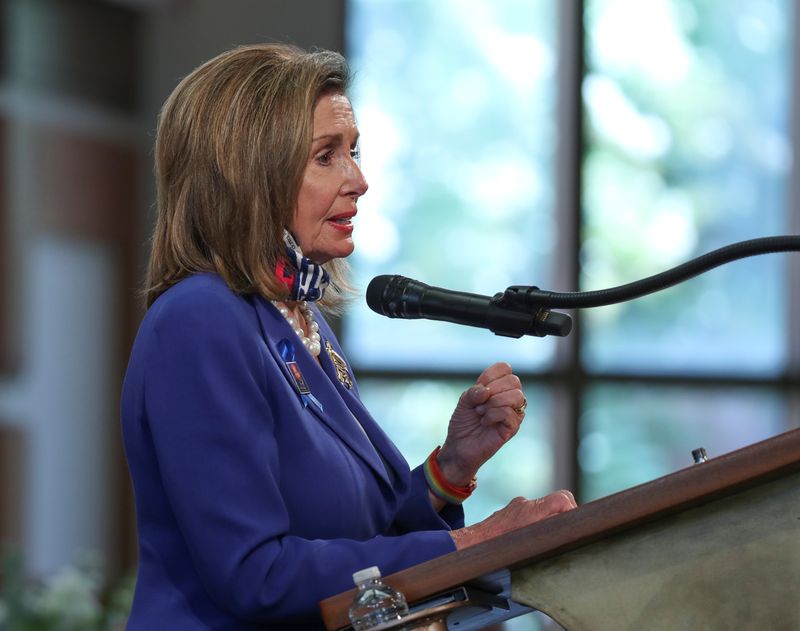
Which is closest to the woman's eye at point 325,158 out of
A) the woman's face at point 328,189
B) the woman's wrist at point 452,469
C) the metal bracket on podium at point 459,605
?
the woman's face at point 328,189

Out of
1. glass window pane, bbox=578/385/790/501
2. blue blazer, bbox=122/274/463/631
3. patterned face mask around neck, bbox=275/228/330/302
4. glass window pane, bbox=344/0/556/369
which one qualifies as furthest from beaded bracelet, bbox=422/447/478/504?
glass window pane, bbox=344/0/556/369

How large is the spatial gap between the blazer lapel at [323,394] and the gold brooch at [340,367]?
117 millimetres

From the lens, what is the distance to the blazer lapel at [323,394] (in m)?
1.67

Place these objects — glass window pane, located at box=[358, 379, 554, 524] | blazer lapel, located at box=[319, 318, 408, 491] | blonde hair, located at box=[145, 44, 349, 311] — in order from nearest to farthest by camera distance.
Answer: blonde hair, located at box=[145, 44, 349, 311] < blazer lapel, located at box=[319, 318, 408, 491] < glass window pane, located at box=[358, 379, 554, 524]

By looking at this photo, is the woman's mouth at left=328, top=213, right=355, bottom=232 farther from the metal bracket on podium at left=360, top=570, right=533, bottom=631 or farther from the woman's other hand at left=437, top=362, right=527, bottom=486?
the metal bracket on podium at left=360, top=570, right=533, bottom=631

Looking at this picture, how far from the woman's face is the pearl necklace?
0.27 feet

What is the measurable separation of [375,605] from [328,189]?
2.24 ft

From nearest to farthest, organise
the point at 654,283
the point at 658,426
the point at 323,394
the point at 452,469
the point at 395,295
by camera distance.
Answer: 1. the point at 654,283
2. the point at 395,295
3. the point at 323,394
4. the point at 452,469
5. the point at 658,426

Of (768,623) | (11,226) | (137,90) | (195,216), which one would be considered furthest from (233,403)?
(137,90)

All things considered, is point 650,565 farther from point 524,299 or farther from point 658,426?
point 658,426

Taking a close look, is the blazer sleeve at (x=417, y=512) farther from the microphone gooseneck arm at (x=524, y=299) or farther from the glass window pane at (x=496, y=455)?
the glass window pane at (x=496, y=455)

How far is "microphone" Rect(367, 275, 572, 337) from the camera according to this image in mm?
1509

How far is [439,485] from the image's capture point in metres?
1.94

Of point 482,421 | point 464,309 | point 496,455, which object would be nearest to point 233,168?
point 464,309
